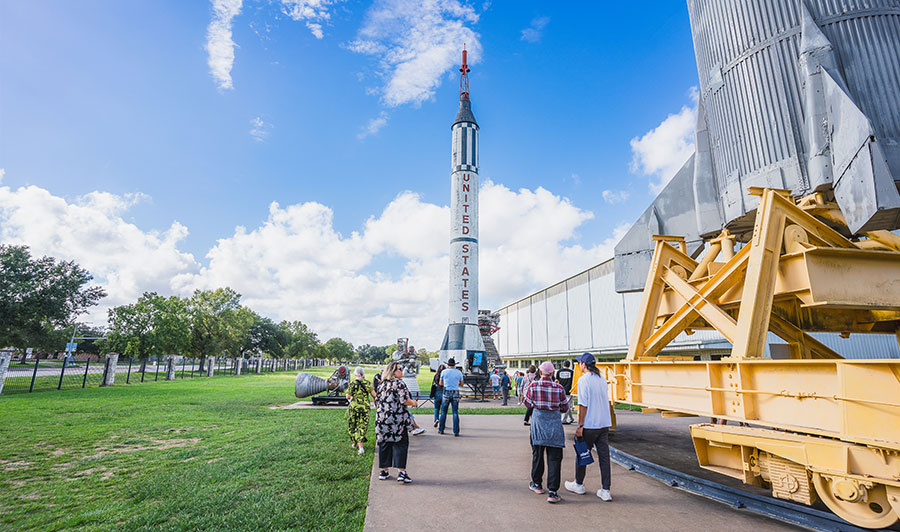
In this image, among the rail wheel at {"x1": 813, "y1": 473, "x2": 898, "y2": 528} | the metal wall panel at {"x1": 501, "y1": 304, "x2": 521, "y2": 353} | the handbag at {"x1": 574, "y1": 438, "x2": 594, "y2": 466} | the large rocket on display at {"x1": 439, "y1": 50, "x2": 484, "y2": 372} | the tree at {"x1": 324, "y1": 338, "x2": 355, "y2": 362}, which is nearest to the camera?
the rail wheel at {"x1": 813, "y1": 473, "x2": 898, "y2": 528}

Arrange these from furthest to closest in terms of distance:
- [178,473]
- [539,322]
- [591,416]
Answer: [539,322], [178,473], [591,416]

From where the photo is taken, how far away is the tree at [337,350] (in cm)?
9841

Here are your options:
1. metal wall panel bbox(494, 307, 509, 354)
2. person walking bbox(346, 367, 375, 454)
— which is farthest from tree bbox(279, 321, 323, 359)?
person walking bbox(346, 367, 375, 454)

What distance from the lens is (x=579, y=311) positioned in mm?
33250

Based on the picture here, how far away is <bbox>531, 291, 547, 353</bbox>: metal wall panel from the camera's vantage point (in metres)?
40.0

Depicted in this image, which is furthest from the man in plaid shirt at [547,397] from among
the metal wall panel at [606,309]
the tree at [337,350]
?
the tree at [337,350]

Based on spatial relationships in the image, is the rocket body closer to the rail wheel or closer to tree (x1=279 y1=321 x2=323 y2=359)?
the rail wheel

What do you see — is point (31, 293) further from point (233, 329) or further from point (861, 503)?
point (861, 503)

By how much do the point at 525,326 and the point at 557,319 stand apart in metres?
8.79

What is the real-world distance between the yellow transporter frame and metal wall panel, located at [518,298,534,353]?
36.9 metres

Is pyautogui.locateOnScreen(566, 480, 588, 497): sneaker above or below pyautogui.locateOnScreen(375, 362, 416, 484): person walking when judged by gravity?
below

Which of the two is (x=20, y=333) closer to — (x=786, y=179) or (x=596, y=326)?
(x=786, y=179)

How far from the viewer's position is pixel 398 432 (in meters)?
5.71

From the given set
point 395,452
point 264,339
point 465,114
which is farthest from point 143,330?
point 264,339
